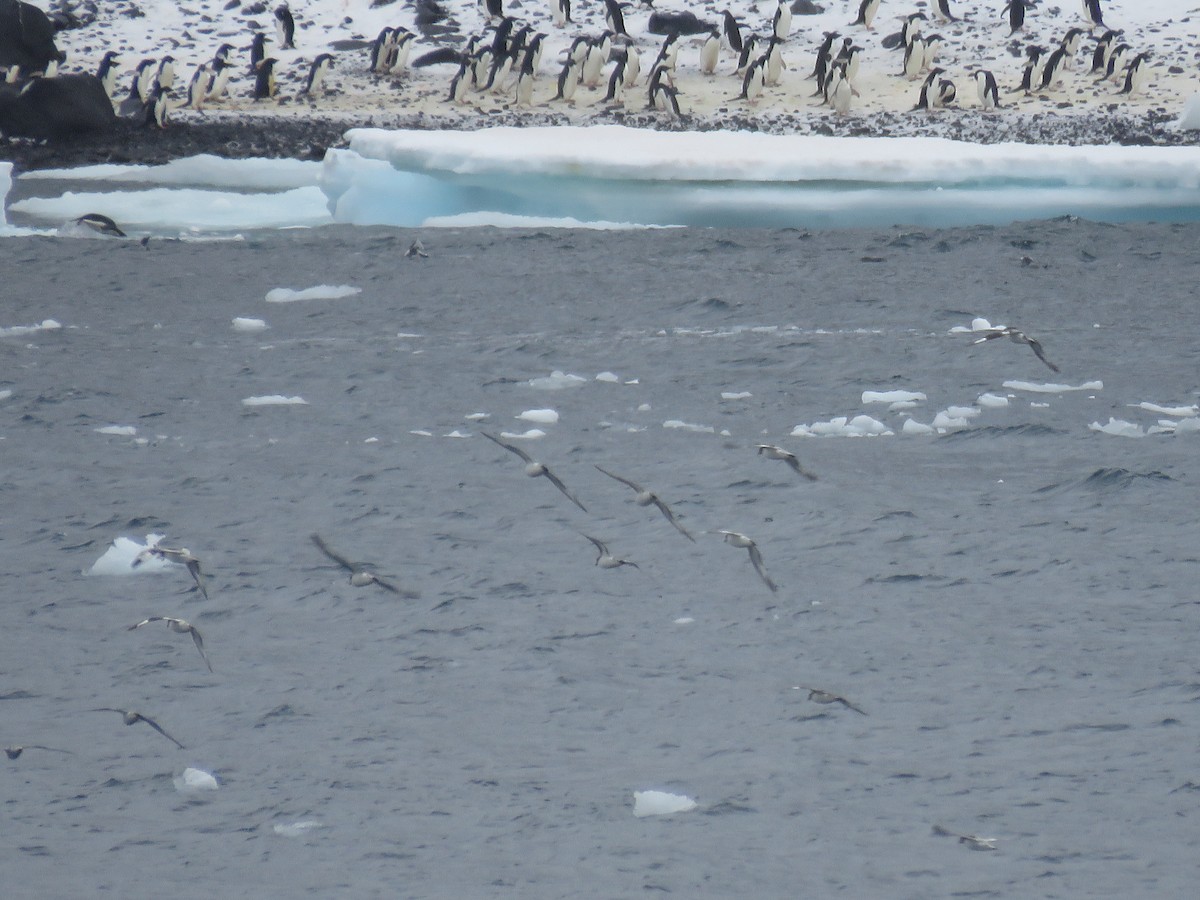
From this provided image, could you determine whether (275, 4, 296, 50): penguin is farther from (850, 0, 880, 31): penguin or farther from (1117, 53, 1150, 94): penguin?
(1117, 53, 1150, 94): penguin

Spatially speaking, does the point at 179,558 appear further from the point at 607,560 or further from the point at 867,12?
the point at 867,12

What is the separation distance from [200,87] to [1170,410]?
14.1 meters

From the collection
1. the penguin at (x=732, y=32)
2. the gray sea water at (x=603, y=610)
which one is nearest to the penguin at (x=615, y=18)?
the penguin at (x=732, y=32)

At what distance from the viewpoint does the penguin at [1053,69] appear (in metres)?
17.0

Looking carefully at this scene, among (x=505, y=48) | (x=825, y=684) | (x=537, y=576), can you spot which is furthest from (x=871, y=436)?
(x=505, y=48)

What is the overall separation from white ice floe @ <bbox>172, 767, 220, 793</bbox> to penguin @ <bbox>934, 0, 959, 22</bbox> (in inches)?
714

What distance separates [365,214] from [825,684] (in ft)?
25.2

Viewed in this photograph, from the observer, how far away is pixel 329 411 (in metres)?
6.14

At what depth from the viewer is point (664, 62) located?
18.0m

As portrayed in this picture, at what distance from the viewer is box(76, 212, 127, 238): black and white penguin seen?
33.8 ft

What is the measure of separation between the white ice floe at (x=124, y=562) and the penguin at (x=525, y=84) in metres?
13.6

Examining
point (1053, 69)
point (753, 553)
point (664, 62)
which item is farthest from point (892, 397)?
point (664, 62)

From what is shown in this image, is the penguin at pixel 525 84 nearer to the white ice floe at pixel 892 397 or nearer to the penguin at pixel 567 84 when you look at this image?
the penguin at pixel 567 84

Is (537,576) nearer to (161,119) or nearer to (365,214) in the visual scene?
(365,214)
